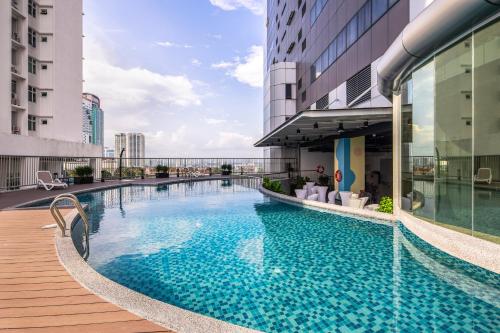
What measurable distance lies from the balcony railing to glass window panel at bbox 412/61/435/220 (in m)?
19.6

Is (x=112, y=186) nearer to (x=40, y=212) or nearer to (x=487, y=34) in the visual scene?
(x=40, y=212)

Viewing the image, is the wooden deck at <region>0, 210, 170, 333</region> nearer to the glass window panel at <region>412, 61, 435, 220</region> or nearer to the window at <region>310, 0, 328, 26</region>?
the glass window panel at <region>412, 61, 435, 220</region>

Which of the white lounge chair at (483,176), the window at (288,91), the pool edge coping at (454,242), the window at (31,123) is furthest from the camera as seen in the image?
the window at (288,91)

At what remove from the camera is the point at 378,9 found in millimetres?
13516

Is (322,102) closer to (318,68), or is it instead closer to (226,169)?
(318,68)

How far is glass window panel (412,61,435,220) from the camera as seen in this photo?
7133 mm

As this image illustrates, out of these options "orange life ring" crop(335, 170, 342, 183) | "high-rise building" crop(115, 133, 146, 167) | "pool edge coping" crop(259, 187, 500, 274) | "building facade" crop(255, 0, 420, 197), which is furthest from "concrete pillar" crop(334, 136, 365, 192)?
"high-rise building" crop(115, 133, 146, 167)

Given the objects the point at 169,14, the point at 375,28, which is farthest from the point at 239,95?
the point at 375,28

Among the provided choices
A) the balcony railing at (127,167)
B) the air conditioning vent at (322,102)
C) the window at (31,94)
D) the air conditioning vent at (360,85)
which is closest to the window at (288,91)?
the balcony railing at (127,167)

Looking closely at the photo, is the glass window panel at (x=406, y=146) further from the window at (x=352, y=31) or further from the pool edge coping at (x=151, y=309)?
the window at (x=352, y=31)

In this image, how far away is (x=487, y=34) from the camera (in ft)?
17.7

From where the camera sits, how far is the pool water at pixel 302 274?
382 cm

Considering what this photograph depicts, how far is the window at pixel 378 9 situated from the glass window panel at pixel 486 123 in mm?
8907

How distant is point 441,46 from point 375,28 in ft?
28.0
